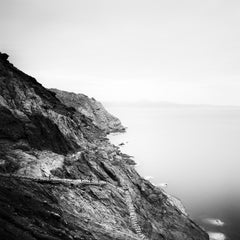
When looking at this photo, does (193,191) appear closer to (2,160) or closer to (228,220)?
(228,220)

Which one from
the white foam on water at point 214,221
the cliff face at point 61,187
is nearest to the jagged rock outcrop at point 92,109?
the cliff face at point 61,187

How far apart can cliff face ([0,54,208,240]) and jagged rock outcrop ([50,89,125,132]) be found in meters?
102

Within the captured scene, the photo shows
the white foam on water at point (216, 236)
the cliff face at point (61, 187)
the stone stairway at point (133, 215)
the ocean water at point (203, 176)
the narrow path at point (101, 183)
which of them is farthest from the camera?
the ocean water at point (203, 176)

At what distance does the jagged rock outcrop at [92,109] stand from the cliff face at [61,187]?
101747 mm

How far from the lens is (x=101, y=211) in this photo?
3578 centimetres

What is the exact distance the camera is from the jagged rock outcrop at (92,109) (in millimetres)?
162625

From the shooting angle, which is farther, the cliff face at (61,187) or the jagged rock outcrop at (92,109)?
the jagged rock outcrop at (92,109)

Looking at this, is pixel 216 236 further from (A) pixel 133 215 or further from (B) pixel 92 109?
(B) pixel 92 109

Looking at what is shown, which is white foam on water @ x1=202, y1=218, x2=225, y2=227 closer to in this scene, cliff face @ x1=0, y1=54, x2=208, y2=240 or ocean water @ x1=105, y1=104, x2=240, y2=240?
ocean water @ x1=105, y1=104, x2=240, y2=240

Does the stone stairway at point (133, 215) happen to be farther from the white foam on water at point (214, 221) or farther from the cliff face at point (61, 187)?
the white foam on water at point (214, 221)

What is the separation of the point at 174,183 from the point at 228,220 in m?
24.6

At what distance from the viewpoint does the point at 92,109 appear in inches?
6742

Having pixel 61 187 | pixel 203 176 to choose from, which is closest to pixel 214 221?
pixel 203 176

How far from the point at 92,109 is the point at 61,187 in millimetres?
137286
